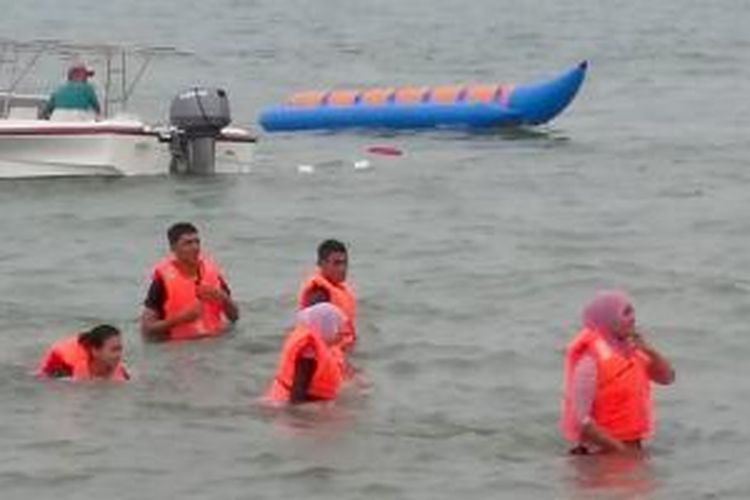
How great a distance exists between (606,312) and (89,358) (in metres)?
Answer: 4.17

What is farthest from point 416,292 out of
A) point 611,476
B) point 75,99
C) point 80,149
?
point 611,476

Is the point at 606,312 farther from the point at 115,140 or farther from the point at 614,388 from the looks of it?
the point at 115,140

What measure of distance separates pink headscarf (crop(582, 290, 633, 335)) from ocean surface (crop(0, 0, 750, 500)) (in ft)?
3.01

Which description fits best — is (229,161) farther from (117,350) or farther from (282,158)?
(117,350)

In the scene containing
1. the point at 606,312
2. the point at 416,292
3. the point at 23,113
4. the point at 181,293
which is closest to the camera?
the point at 606,312

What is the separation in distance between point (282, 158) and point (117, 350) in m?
15.0

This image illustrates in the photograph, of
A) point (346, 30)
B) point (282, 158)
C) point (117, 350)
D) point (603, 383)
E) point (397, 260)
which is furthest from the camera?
point (346, 30)

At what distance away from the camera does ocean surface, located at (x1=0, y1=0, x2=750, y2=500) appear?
12.7 metres

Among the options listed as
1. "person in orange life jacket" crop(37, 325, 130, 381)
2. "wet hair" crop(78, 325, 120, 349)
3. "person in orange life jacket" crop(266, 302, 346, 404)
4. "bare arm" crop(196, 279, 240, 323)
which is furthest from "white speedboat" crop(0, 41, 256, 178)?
"person in orange life jacket" crop(266, 302, 346, 404)

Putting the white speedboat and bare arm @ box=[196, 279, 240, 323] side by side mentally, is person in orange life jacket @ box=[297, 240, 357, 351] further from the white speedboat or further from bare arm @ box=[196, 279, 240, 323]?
the white speedboat

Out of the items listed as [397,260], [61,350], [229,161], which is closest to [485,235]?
[397,260]

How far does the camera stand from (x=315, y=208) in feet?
80.2

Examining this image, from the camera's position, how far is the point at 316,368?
43.7 ft

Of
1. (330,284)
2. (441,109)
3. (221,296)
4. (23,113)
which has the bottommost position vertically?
(221,296)
